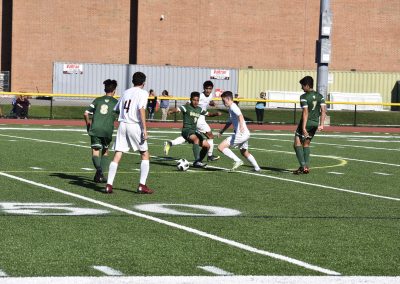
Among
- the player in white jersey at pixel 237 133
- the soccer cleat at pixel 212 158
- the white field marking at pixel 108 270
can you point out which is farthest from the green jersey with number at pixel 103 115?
the white field marking at pixel 108 270

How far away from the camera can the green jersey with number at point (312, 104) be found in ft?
65.6

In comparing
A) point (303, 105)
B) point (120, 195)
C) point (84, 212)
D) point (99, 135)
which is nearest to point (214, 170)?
point (303, 105)

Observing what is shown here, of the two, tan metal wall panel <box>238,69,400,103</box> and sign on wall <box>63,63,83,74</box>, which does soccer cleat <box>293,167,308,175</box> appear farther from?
tan metal wall panel <box>238,69,400,103</box>

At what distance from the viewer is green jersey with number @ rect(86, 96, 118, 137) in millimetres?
16922

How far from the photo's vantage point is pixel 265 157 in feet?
81.3

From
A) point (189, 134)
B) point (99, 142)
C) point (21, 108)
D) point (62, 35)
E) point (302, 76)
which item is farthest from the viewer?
point (302, 76)

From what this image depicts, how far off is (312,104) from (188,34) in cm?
4950

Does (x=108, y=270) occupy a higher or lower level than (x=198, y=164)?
higher

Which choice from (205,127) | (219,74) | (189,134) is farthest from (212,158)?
(219,74)

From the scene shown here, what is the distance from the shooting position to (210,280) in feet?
28.3

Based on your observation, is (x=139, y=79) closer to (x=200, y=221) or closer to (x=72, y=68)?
(x=200, y=221)

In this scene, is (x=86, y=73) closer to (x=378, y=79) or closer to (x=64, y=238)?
(x=378, y=79)

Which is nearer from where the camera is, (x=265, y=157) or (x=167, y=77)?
(x=265, y=157)

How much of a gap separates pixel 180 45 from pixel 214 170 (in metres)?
49.2
